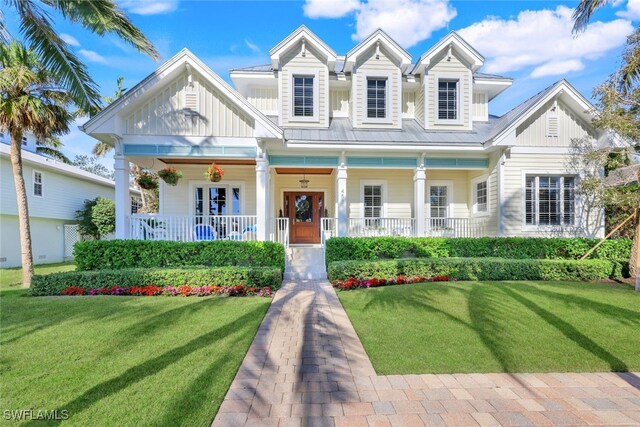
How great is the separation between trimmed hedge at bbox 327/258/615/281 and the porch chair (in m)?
4.37

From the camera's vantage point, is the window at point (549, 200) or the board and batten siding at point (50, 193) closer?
the window at point (549, 200)

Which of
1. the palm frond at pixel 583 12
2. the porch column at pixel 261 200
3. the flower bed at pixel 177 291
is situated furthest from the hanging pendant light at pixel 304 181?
the palm frond at pixel 583 12

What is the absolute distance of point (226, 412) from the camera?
2.99m

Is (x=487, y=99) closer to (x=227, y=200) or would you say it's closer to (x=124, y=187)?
(x=227, y=200)

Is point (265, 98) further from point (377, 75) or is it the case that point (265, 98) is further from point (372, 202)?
point (372, 202)

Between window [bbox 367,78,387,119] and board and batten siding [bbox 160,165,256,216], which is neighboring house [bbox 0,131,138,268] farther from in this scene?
window [bbox 367,78,387,119]

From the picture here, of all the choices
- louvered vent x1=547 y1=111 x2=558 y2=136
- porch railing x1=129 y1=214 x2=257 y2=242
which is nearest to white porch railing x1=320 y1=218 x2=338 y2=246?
porch railing x1=129 y1=214 x2=257 y2=242

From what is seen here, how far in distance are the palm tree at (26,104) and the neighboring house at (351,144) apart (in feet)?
7.01

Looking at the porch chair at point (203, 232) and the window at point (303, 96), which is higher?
the window at point (303, 96)

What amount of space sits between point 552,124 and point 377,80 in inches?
266

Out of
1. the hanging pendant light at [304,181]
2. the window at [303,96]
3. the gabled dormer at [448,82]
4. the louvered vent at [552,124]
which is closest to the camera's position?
the louvered vent at [552,124]

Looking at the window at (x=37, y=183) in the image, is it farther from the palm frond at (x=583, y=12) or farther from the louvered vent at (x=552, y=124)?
the palm frond at (x=583, y=12)

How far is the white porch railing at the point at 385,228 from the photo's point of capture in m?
12.1

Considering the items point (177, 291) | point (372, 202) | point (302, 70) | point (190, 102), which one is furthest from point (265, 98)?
point (177, 291)
